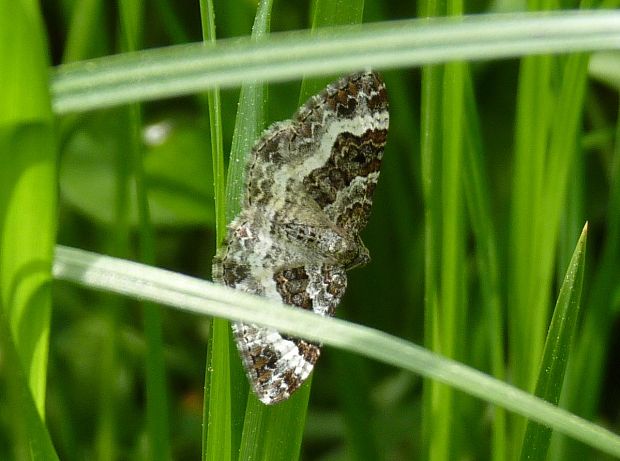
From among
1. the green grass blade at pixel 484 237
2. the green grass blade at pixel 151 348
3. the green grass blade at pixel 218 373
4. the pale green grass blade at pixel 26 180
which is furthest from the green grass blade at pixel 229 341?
the green grass blade at pixel 484 237

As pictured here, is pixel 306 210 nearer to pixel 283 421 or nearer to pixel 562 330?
pixel 283 421

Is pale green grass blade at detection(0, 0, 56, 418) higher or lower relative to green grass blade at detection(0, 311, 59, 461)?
higher

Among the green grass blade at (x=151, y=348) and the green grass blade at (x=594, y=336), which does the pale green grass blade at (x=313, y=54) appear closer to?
the green grass blade at (x=151, y=348)

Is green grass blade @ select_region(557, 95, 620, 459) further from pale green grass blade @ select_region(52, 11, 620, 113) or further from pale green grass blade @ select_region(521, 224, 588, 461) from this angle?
pale green grass blade @ select_region(52, 11, 620, 113)

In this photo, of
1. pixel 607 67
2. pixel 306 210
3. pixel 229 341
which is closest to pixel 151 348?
pixel 229 341

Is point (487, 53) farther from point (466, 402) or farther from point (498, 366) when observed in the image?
point (466, 402)

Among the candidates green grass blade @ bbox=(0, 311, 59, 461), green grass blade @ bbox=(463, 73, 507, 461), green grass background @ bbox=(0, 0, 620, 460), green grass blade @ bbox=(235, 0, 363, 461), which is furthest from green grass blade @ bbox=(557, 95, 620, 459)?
green grass blade @ bbox=(0, 311, 59, 461)

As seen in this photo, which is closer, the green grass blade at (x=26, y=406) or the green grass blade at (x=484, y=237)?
the green grass blade at (x=26, y=406)
